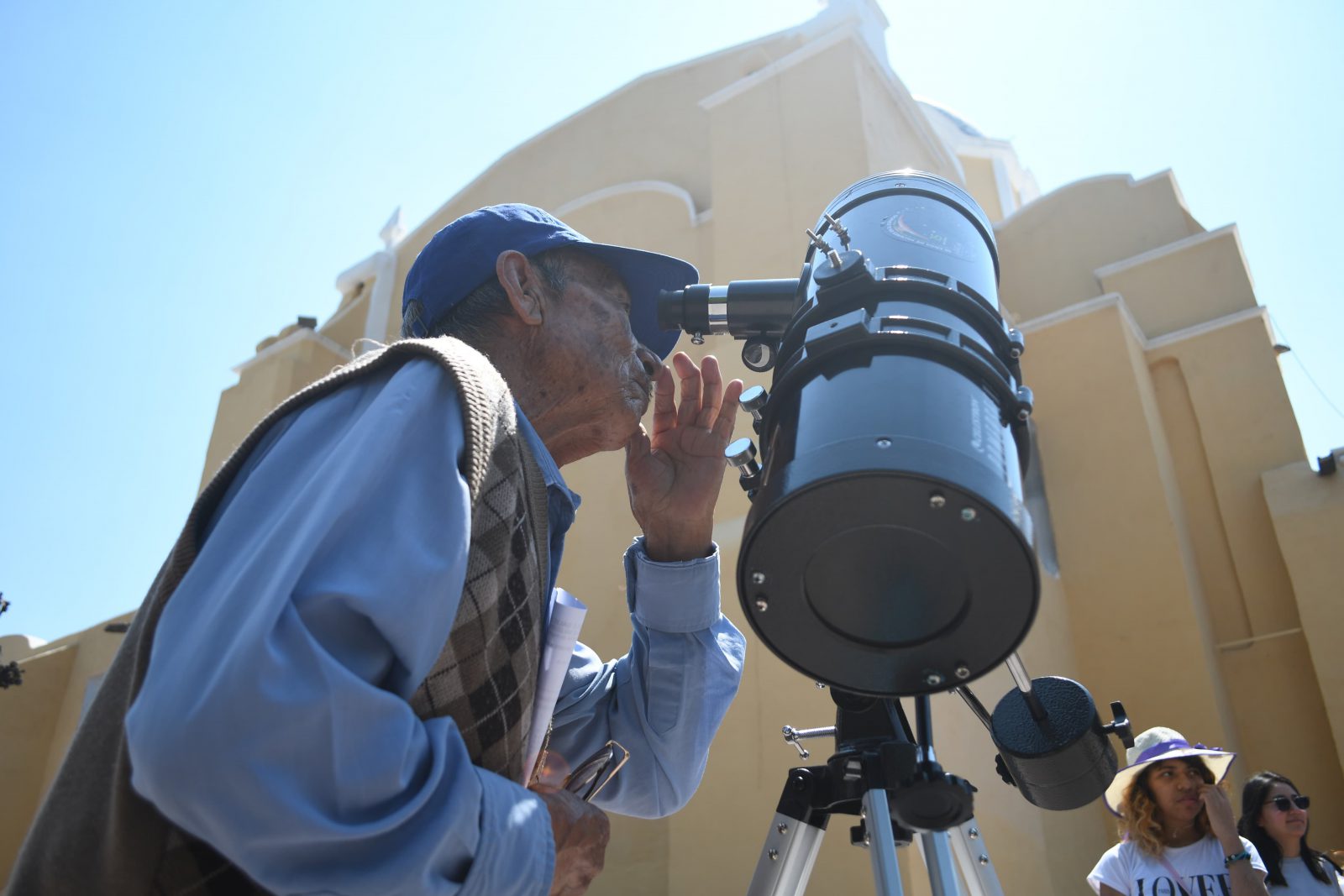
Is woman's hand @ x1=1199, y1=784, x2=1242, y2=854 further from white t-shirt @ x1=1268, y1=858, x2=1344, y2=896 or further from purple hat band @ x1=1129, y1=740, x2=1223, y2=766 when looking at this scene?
white t-shirt @ x1=1268, y1=858, x2=1344, y2=896

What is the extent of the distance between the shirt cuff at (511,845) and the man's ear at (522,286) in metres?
0.82

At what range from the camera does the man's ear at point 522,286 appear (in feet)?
5.27

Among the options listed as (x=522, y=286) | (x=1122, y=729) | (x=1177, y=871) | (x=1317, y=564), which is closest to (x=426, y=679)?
(x=522, y=286)

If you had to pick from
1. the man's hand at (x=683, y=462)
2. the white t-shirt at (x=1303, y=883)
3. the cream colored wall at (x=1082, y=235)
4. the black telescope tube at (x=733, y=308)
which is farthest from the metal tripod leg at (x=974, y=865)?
the cream colored wall at (x=1082, y=235)

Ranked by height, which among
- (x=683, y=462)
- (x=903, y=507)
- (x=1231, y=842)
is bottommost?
(x=1231, y=842)

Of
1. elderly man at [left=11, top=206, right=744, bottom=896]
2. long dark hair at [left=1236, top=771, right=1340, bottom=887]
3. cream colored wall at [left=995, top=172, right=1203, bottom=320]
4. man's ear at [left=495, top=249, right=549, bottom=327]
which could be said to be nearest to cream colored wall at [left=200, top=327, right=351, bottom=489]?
cream colored wall at [left=995, top=172, right=1203, bottom=320]

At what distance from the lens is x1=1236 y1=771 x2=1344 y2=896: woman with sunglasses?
3.26m

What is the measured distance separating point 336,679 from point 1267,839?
367cm

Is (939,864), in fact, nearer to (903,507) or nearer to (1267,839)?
(903,507)

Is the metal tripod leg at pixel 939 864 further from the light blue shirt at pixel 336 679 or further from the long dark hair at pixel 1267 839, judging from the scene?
the long dark hair at pixel 1267 839

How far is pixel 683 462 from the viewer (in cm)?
176

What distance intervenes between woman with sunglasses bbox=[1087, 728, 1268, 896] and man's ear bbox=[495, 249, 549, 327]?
2.50m

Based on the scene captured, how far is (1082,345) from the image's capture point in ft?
21.4

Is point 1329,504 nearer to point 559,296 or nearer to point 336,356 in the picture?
point 559,296
